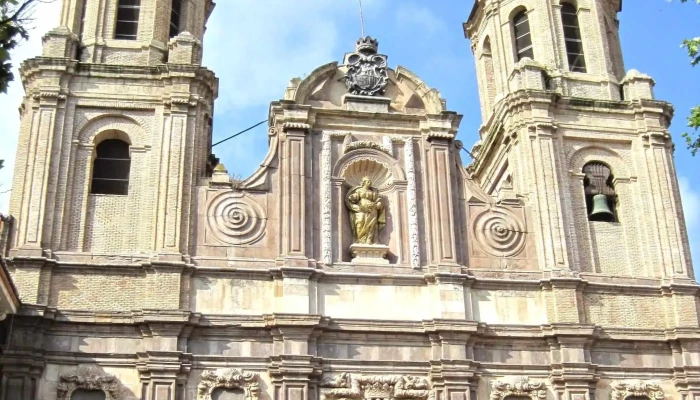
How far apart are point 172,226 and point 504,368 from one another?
23.8 ft

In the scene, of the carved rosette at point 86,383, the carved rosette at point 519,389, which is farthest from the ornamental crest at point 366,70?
the carved rosette at point 86,383

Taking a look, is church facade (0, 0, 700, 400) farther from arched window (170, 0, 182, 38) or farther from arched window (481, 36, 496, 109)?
arched window (481, 36, 496, 109)

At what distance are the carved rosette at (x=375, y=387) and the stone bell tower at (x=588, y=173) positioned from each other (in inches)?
113

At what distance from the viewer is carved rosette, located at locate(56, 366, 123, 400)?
19.7 meters

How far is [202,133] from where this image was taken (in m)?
23.0

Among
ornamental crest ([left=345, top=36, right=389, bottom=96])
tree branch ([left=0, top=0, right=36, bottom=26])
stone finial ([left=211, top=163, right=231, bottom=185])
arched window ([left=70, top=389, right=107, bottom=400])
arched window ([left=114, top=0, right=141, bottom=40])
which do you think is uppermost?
arched window ([left=114, top=0, right=141, bottom=40])

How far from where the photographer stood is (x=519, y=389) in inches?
831

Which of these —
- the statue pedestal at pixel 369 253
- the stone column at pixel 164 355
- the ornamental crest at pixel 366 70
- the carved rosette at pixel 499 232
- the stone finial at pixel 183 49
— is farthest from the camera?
the ornamental crest at pixel 366 70

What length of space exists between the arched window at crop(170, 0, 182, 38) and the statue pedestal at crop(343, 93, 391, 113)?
473cm

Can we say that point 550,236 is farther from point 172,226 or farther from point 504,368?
point 172,226

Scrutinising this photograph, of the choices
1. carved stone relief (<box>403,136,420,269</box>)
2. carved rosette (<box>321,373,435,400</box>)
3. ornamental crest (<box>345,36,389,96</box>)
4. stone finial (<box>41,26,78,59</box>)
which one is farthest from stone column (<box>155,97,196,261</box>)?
carved stone relief (<box>403,136,420,269</box>)

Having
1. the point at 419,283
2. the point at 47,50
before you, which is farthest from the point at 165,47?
the point at 419,283

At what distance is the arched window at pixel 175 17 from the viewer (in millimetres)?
25434

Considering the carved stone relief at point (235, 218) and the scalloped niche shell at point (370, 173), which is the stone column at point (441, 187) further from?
the carved stone relief at point (235, 218)
